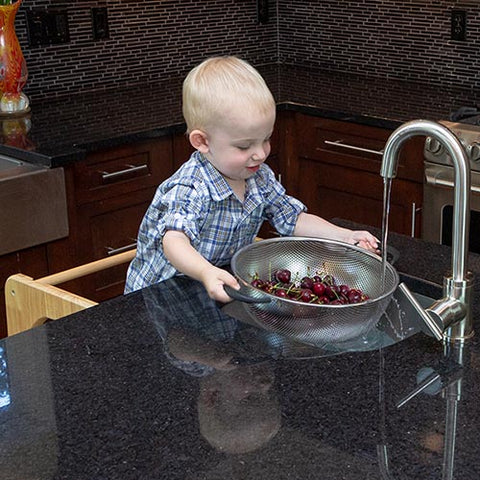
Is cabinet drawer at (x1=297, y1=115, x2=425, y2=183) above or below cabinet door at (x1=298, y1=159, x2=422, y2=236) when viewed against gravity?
above

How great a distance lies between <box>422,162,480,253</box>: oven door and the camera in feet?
9.23

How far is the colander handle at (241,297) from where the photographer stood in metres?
1.32

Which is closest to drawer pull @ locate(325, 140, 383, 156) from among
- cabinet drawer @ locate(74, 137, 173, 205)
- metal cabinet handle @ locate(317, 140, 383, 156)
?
metal cabinet handle @ locate(317, 140, 383, 156)

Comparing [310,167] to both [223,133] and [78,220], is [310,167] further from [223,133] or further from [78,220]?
[223,133]

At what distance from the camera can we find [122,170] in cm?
289

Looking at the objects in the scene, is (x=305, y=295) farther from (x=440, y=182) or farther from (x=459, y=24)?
(x=459, y=24)

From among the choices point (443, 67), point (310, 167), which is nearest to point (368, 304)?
point (310, 167)

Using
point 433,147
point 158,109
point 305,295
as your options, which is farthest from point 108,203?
point 305,295

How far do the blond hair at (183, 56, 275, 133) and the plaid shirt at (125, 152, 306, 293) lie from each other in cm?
11

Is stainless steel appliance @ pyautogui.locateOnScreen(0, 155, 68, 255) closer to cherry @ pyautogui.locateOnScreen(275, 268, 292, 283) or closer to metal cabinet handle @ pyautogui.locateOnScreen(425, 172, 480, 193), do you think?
metal cabinet handle @ pyautogui.locateOnScreen(425, 172, 480, 193)

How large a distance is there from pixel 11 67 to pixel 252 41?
1.25 metres

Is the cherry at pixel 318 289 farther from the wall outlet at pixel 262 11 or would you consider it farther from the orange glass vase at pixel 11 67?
the wall outlet at pixel 262 11

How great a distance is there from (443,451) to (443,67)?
2.66 metres

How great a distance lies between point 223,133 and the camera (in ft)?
5.36
